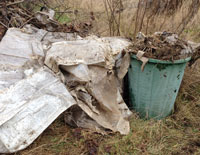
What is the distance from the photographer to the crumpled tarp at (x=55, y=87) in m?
1.49

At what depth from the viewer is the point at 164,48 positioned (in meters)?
1.87

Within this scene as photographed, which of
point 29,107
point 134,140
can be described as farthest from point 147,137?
point 29,107

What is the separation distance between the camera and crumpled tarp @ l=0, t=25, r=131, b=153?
1.49m

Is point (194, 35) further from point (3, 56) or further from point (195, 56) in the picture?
point (3, 56)

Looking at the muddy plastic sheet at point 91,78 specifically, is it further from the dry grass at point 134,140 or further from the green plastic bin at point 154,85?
the green plastic bin at point 154,85

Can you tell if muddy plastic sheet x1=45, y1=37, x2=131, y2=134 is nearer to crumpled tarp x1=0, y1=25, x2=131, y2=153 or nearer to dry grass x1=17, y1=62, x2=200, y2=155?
crumpled tarp x1=0, y1=25, x2=131, y2=153

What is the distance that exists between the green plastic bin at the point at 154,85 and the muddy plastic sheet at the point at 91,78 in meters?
0.28

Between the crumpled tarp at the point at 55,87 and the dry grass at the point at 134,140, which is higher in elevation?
the crumpled tarp at the point at 55,87

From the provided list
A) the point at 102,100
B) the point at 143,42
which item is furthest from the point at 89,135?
the point at 143,42

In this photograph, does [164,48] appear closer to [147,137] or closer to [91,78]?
[91,78]

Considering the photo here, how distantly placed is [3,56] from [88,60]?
2.81ft

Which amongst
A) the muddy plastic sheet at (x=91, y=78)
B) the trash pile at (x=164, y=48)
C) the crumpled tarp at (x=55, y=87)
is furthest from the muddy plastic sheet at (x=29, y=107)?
the trash pile at (x=164, y=48)

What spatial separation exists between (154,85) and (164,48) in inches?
16.2

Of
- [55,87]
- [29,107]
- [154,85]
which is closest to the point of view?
[29,107]
